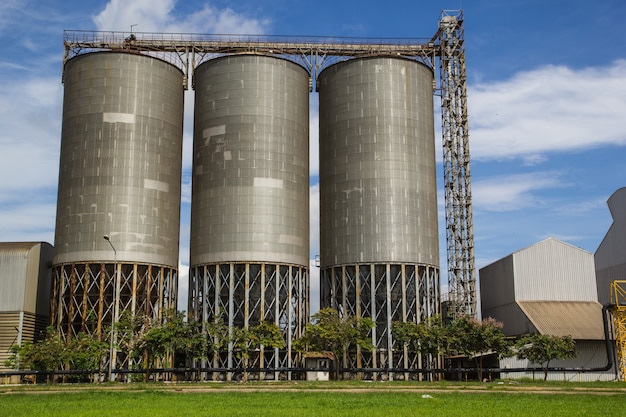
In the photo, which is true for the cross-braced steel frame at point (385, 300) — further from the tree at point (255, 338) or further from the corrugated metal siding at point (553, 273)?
the corrugated metal siding at point (553, 273)

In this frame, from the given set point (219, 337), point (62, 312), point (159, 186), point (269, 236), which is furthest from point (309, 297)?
point (62, 312)

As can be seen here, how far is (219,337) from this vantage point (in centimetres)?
8000

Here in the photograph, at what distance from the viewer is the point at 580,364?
86.3 meters

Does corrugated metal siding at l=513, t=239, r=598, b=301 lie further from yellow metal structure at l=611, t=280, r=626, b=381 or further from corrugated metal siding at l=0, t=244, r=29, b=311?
corrugated metal siding at l=0, t=244, r=29, b=311

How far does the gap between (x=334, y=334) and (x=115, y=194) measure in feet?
97.0

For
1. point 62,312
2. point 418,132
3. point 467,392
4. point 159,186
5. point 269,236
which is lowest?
point 467,392

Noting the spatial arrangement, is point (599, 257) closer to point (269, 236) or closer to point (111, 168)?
point (269, 236)

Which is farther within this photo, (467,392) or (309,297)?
(309,297)

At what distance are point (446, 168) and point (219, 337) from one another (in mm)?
40481

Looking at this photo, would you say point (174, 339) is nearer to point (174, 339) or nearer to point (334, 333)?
point (174, 339)

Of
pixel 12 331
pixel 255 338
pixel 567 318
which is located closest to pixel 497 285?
pixel 567 318

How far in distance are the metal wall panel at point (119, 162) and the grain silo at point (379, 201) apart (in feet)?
62.3

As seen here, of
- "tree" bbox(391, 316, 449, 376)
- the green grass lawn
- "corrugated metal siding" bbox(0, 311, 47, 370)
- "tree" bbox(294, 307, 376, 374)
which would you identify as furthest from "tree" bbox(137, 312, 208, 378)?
the green grass lawn

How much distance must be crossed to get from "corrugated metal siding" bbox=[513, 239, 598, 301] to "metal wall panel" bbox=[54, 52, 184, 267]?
42.2 meters
